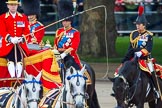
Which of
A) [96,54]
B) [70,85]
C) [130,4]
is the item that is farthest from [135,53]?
[130,4]

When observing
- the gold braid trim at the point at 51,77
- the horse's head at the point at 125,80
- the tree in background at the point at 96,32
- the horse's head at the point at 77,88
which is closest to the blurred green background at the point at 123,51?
the tree in background at the point at 96,32

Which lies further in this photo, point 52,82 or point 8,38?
point 52,82

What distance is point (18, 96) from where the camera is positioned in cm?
1366

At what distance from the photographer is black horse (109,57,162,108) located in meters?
17.5

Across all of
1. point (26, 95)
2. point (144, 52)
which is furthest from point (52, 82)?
point (26, 95)

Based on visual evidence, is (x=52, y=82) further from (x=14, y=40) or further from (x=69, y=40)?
(x=69, y=40)

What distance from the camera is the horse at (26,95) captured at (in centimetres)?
1323

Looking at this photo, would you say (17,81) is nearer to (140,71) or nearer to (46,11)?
(140,71)

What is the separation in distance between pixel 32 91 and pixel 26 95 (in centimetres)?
19

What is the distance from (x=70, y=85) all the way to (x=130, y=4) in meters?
26.4

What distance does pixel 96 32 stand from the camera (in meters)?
31.2

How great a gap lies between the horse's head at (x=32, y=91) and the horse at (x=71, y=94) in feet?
1.66

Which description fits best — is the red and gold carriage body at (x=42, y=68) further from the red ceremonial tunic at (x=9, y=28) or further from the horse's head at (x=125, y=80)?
the horse's head at (x=125, y=80)

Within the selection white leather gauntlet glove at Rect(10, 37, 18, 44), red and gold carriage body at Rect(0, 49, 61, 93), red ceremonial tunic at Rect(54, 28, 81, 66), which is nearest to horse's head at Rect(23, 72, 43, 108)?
red and gold carriage body at Rect(0, 49, 61, 93)
